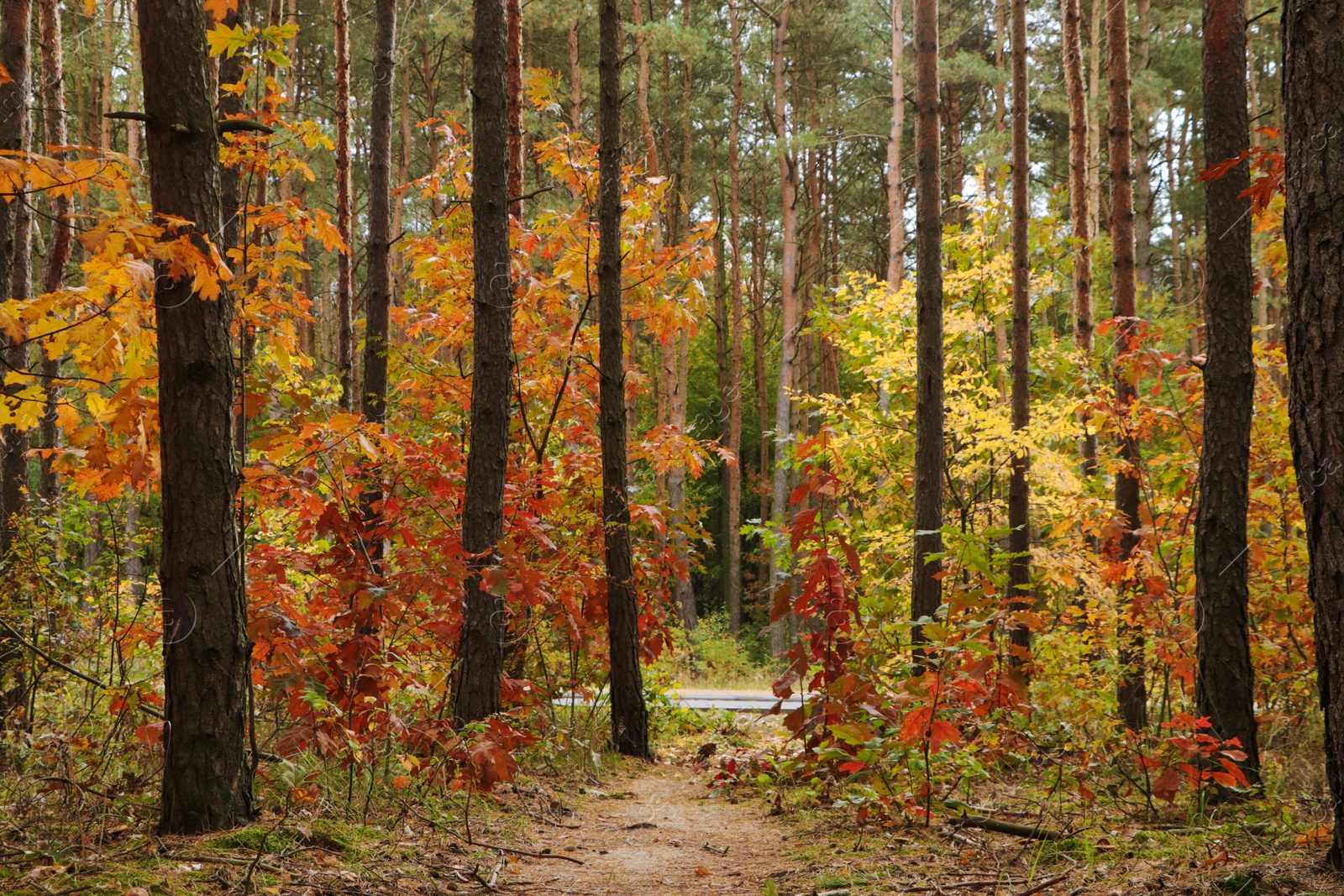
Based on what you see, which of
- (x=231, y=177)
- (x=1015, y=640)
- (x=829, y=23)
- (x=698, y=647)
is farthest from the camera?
(x=829, y=23)

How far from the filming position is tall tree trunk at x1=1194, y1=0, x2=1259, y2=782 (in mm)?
5098

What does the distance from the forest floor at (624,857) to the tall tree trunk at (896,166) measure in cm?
1031

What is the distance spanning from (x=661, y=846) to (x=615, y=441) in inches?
131

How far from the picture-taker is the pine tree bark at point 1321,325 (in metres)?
2.88

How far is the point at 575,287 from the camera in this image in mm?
8102

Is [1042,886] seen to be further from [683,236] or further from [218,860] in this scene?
[683,236]

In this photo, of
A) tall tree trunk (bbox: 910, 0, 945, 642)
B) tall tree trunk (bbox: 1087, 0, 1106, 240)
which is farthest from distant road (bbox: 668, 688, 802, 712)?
tall tree trunk (bbox: 1087, 0, 1106, 240)

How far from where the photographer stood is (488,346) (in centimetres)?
573

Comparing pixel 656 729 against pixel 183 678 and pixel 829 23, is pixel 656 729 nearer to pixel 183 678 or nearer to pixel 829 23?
pixel 183 678

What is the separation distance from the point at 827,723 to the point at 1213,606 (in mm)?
2341

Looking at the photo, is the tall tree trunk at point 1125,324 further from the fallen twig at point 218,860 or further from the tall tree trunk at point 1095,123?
the tall tree trunk at point 1095,123

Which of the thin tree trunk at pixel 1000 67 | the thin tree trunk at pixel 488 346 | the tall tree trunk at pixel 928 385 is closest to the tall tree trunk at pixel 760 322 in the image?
the thin tree trunk at pixel 1000 67

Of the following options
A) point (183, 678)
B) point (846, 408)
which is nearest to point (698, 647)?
point (846, 408)

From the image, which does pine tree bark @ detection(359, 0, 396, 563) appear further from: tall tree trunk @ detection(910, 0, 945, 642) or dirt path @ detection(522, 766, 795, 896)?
tall tree trunk @ detection(910, 0, 945, 642)
